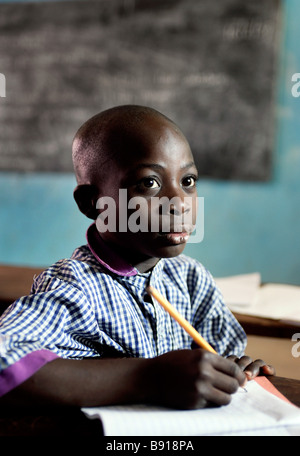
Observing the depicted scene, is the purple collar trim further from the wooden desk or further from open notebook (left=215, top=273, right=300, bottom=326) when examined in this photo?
open notebook (left=215, top=273, right=300, bottom=326)

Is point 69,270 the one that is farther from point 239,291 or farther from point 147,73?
point 147,73

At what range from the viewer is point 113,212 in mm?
798

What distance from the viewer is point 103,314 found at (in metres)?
0.76

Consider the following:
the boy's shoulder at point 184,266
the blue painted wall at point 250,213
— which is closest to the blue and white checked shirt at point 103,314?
the boy's shoulder at point 184,266

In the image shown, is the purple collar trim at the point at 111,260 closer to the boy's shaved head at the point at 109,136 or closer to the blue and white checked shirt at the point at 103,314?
the blue and white checked shirt at the point at 103,314

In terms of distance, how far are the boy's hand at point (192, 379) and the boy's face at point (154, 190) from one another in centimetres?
20

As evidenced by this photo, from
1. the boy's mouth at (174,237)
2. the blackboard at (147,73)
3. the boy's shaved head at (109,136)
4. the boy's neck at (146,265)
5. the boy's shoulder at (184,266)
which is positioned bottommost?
the boy's shoulder at (184,266)

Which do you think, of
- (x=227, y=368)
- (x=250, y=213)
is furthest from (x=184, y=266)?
(x=250, y=213)

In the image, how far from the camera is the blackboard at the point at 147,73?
2.76m

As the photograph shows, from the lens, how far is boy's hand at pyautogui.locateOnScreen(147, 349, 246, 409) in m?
0.59

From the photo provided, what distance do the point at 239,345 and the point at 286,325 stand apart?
26 centimetres

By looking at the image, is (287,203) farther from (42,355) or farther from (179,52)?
(42,355)

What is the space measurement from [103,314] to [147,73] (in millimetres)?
2485

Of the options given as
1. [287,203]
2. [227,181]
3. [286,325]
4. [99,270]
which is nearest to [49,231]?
[227,181]
